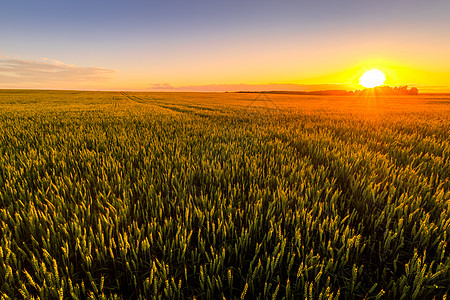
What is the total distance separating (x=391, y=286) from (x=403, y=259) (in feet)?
0.87

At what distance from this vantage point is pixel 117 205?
1.57 m

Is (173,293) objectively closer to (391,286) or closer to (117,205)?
(117,205)

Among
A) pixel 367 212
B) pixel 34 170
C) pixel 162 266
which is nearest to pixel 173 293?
pixel 162 266

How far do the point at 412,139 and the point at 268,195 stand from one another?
412 centimetres

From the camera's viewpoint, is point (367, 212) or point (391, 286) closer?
point (391, 286)

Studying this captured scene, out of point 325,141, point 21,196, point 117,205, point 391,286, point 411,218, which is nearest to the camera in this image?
point 391,286

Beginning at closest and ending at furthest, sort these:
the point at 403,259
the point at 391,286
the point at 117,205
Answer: the point at 391,286 < the point at 403,259 < the point at 117,205

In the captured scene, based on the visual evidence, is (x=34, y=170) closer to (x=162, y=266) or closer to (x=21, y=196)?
(x=21, y=196)

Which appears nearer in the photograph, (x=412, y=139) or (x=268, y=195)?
(x=268, y=195)

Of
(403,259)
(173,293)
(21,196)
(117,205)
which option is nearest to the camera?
(173,293)

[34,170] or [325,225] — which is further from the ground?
[34,170]

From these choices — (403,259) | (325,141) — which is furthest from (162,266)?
(325,141)

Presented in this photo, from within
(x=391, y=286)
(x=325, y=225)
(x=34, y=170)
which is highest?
(x=34, y=170)

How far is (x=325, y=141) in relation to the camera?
3859 millimetres
